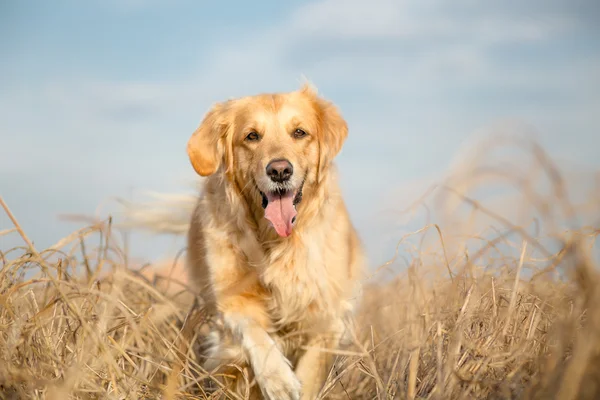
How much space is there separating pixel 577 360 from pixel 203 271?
263 cm

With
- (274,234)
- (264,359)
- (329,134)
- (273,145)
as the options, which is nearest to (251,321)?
(264,359)

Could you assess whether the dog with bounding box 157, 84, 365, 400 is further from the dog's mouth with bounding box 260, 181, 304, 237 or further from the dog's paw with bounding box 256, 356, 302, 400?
the dog's paw with bounding box 256, 356, 302, 400

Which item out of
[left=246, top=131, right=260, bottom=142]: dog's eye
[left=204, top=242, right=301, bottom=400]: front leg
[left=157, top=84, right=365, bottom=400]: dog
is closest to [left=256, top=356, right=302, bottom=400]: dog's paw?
[left=204, top=242, right=301, bottom=400]: front leg

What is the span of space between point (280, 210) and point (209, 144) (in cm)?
68

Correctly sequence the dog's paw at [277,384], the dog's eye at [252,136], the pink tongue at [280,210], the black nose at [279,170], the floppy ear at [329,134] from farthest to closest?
1. the floppy ear at [329,134]
2. the dog's eye at [252,136]
3. the pink tongue at [280,210]
4. the black nose at [279,170]
5. the dog's paw at [277,384]

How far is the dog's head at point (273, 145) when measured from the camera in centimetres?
311

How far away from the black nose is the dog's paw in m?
1.02

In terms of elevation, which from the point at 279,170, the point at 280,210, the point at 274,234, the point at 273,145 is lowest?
the point at 274,234

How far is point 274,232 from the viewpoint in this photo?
10.8 feet

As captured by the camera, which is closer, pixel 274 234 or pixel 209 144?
pixel 274 234

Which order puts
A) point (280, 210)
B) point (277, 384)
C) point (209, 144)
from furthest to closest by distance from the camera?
1. point (209, 144)
2. point (280, 210)
3. point (277, 384)

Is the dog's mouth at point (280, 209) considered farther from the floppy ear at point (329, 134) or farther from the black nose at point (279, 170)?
the floppy ear at point (329, 134)

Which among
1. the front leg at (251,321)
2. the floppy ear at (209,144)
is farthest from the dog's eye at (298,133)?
the front leg at (251,321)

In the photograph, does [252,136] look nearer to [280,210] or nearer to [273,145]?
[273,145]
